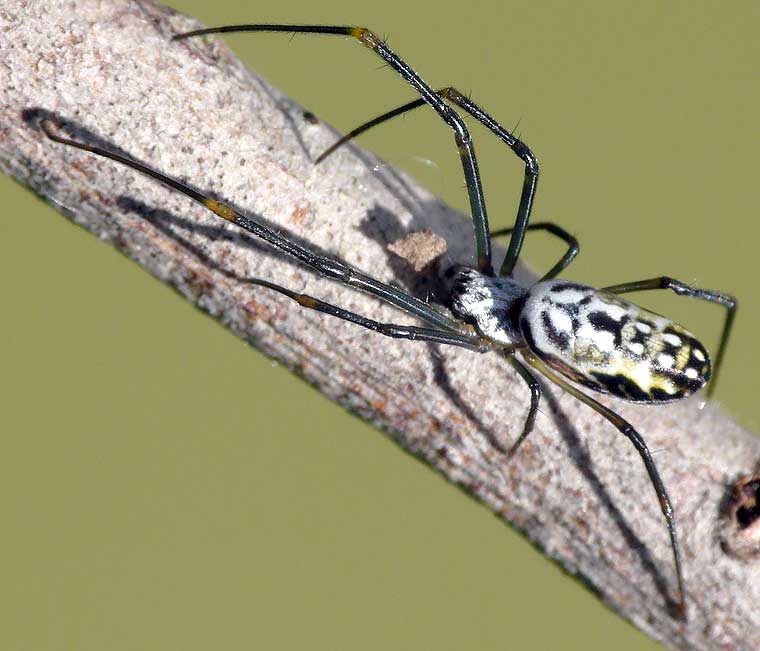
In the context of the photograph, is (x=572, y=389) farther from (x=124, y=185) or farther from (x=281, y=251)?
(x=124, y=185)

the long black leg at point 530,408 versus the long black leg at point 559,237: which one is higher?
the long black leg at point 559,237

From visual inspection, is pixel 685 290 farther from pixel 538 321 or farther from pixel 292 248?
pixel 292 248

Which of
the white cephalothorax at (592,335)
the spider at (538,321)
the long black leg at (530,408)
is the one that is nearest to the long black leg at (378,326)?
the spider at (538,321)

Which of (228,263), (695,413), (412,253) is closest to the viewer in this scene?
(228,263)

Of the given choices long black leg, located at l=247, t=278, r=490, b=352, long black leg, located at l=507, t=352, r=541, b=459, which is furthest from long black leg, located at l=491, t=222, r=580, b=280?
long black leg, located at l=247, t=278, r=490, b=352

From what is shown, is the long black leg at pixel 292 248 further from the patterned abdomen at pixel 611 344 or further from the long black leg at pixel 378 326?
the patterned abdomen at pixel 611 344

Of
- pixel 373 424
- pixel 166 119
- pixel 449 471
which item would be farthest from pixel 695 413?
pixel 166 119

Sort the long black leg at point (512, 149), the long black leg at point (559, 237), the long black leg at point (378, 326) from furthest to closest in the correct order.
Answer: the long black leg at point (559, 237), the long black leg at point (512, 149), the long black leg at point (378, 326)
